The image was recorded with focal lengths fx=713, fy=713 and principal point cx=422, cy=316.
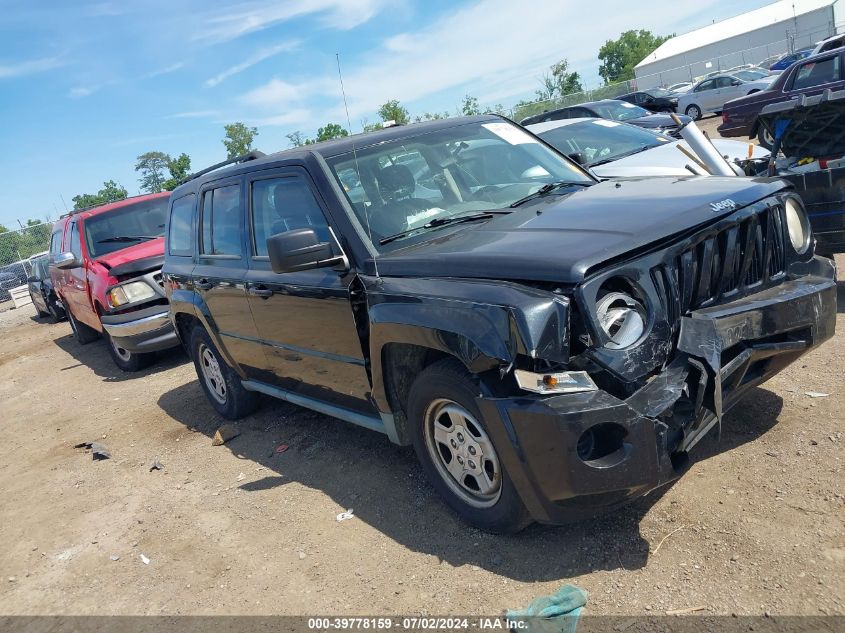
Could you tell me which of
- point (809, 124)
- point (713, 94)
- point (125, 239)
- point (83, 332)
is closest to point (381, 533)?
point (809, 124)

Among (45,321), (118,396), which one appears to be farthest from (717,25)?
(118,396)

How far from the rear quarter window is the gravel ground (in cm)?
158

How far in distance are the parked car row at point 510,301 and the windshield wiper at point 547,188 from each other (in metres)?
0.02

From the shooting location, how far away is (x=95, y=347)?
467 inches

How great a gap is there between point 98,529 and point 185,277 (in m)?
2.09

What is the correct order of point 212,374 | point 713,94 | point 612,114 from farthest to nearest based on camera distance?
point 713,94
point 612,114
point 212,374

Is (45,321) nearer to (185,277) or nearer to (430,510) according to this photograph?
(185,277)

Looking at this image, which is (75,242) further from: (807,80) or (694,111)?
(694,111)

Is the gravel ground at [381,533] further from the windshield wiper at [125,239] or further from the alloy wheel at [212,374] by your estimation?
the windshield wiper at [125,239]

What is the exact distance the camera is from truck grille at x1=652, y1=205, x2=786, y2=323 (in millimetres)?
3055

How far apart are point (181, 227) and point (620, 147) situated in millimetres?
5359

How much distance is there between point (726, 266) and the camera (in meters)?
3.30

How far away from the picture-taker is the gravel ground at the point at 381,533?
116 inches

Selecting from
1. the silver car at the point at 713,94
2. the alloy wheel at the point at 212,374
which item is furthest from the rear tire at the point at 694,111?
the alloy wheel at the point at 212,374
